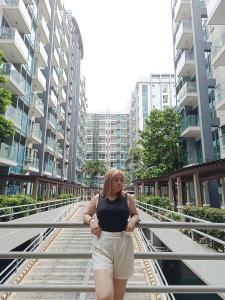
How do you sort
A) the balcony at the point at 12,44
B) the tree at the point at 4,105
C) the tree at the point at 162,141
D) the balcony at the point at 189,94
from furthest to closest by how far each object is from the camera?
the tree at the point at 162,141
the balcony at the point at 189,94
the balcony at the point at 12,44
the tree at the point at 4,105

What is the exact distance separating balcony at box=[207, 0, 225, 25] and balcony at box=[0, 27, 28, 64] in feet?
51.2

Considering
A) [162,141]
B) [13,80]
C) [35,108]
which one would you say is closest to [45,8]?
[35,108]

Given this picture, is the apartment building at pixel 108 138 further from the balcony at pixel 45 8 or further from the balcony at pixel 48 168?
the balcony at pixel 45 8

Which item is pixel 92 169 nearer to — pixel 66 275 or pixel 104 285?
pixel 66 275

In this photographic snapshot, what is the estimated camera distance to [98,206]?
8.61 feet

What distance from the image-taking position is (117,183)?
2.70 metres

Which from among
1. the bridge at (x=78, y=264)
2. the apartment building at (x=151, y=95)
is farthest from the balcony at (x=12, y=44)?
the apartment building at (x=151, y=95)

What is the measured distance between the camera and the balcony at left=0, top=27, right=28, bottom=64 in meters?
22.2

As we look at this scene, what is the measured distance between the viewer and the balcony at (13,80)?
21716mm

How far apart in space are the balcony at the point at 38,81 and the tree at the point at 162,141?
44.1ft

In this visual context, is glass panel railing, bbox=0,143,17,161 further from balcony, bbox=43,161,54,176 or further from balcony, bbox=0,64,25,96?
balcony, bbox=43,161,54,176

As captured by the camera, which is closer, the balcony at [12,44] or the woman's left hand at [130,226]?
the woman's left hand at [130,226]

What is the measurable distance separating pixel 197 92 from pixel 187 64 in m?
3.94

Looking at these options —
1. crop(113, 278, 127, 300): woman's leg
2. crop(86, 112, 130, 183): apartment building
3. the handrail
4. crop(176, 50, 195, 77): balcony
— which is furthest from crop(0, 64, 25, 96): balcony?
crop(86, 112, 130, 183): apartment building
